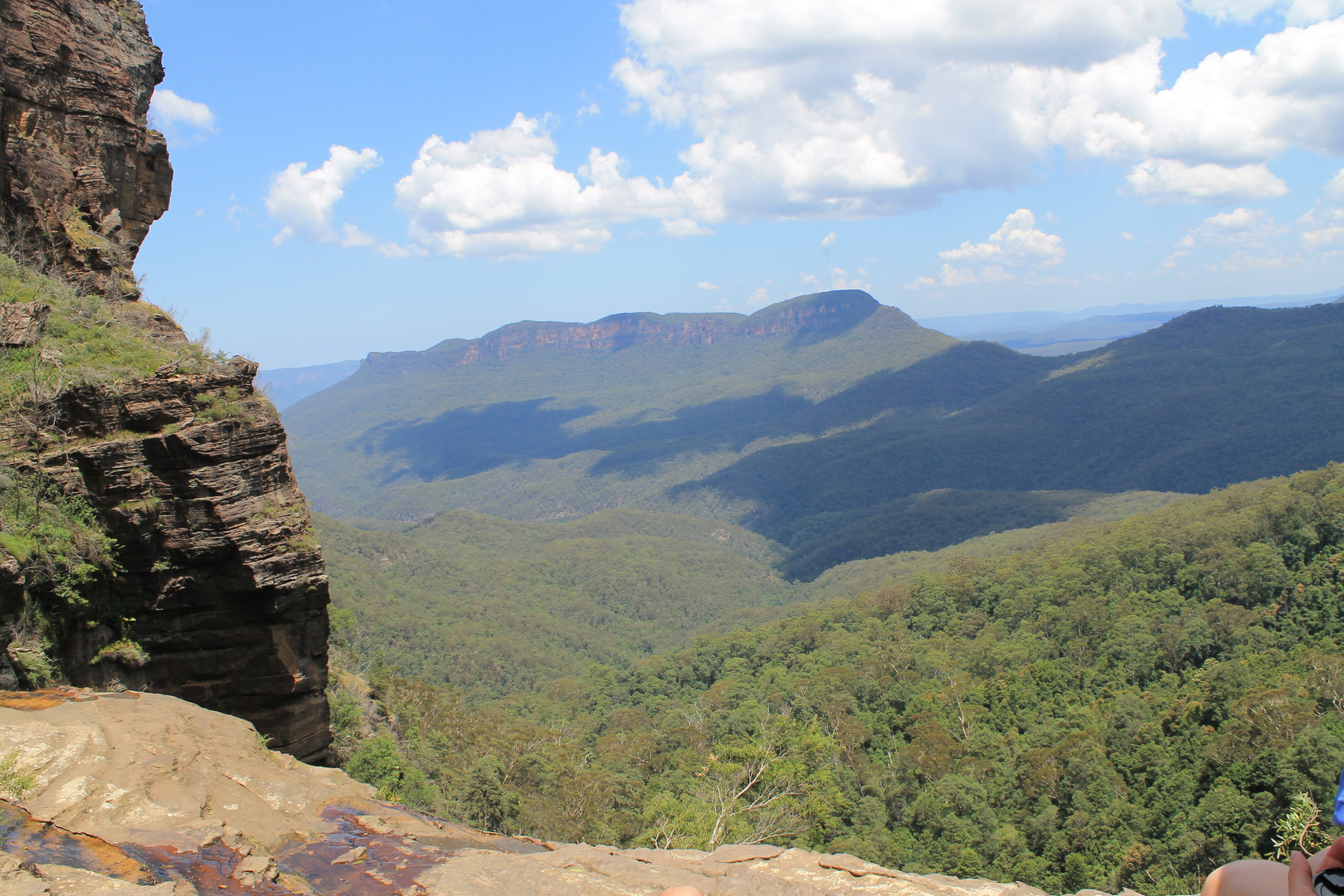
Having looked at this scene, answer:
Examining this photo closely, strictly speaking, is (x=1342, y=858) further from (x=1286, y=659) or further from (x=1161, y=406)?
(x=1161, y=406)

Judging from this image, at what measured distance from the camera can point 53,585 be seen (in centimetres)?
1205

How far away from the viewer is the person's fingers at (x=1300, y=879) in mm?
3689

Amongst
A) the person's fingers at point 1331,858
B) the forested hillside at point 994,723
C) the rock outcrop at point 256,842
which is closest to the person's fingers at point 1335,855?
the person's fingers at point 1331,858

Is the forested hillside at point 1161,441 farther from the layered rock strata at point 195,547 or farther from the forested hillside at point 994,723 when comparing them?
the layered rock strata at point 195,547

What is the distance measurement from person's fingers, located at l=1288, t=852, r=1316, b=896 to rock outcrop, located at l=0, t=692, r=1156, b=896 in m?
5.79

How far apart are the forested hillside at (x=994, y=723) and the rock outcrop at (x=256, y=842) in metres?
12.4

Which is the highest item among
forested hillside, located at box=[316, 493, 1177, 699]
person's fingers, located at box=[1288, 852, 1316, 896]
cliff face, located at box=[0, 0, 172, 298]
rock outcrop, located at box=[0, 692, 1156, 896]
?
cliff face, located at box=[0, 0, 172, 298]

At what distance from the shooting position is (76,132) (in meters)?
17.3

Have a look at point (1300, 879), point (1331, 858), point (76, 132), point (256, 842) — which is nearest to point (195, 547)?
point (256, 842)

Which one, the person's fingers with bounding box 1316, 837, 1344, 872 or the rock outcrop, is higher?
the person's fingers with bounding box 1316, 837, 1344, 872

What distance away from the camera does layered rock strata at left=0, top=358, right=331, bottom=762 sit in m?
13.0

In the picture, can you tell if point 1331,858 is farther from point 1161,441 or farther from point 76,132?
point 1161,441

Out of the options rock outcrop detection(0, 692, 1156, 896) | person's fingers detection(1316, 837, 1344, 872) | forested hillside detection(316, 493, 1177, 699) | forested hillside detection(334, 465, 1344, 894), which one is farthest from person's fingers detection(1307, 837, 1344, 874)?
forested hillside detection(316, 493, 1177, 699)

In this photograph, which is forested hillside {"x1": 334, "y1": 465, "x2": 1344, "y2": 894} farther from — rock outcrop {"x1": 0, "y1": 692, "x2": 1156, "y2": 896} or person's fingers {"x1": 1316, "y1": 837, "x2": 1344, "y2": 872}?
person's fingers {"x1": 1316, "y1": 837, "x2": 1344, "y2": 872}
